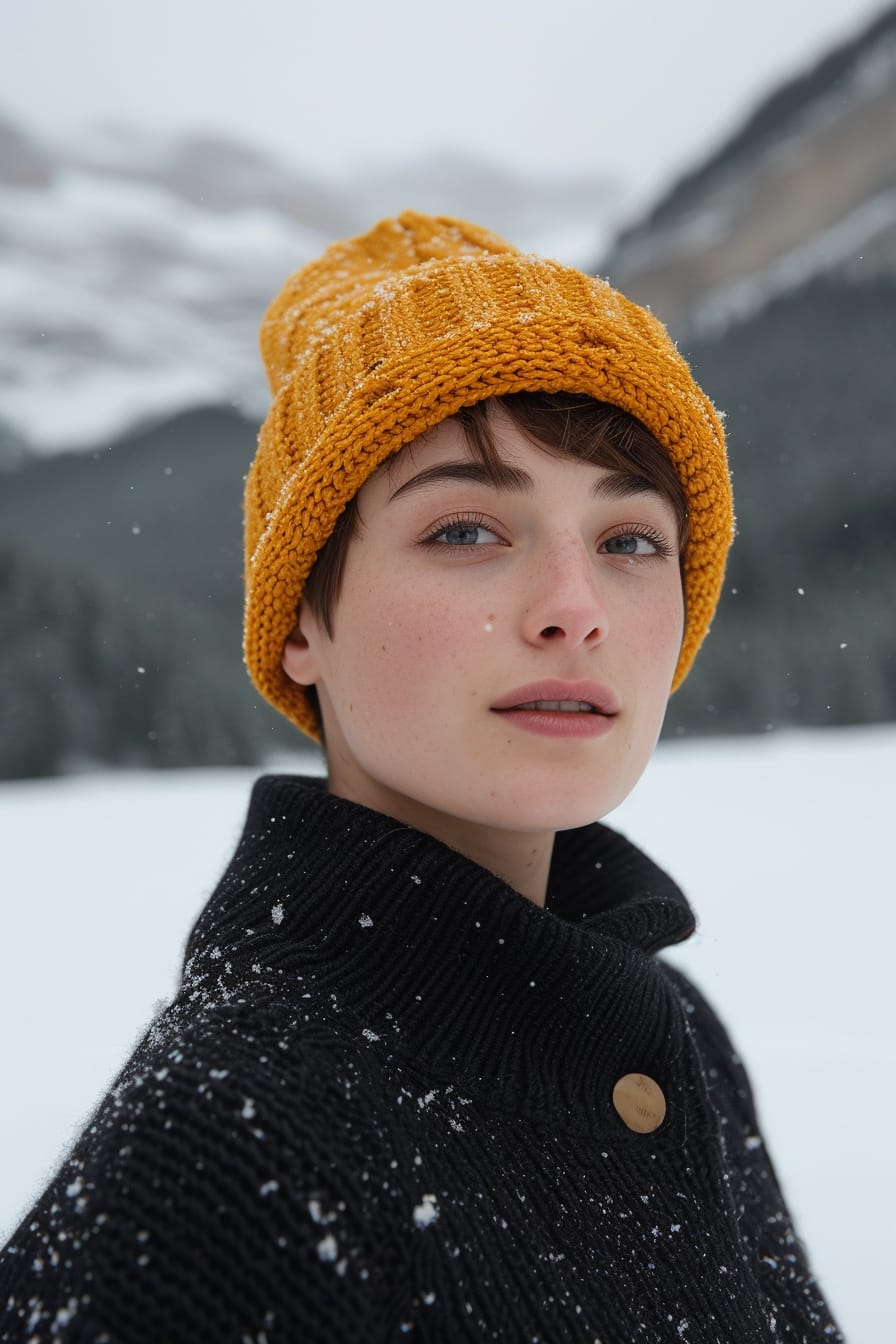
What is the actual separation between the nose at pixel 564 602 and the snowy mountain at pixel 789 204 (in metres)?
4.85

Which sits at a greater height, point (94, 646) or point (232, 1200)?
point (94, 646)

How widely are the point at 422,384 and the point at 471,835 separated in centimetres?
38

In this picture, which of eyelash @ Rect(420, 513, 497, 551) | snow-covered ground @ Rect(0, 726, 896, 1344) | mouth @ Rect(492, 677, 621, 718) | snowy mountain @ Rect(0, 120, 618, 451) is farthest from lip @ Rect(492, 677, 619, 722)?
snowy mountain @ Rect(0, 120, 618, 451)

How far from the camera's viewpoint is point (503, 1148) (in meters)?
0.66

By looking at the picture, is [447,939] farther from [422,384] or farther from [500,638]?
[422,384]

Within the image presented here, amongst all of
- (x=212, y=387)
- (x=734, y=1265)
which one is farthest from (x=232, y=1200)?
(x=212, y=387)

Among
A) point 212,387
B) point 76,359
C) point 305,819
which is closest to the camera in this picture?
point 305,819

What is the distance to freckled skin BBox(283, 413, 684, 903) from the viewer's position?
727mm

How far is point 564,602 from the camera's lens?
2.37 feet

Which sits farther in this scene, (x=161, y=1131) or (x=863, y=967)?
(x=863, y=967)

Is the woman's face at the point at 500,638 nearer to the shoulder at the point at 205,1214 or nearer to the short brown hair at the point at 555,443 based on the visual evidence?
the short brown hair at the point at 555,443

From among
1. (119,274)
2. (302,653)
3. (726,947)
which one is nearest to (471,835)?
(302,653)

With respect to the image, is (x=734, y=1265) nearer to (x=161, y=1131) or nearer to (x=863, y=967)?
(x=161, y=1131)

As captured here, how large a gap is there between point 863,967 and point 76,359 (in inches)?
217
